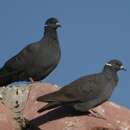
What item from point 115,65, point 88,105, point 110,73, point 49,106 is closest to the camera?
point 49,106

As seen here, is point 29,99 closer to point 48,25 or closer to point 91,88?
point 91,88

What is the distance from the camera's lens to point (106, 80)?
1077cm

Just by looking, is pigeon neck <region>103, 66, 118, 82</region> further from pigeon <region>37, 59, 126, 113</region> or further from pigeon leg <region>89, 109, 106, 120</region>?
pigeon leg <region>89, 109, 106, 120</region>

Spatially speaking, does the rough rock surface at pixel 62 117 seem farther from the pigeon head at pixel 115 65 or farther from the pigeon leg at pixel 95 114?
the pigeon head at pixel 115 65

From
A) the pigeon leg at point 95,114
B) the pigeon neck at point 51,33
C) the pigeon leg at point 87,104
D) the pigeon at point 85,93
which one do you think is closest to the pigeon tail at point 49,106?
the pigeon at point 85,93

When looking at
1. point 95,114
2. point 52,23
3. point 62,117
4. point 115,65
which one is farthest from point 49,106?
point 52,23

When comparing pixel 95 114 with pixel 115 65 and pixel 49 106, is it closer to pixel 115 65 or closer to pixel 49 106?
pixel 49 106

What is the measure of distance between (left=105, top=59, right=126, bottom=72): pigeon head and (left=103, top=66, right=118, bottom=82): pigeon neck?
0.06m

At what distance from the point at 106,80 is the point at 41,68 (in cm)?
234

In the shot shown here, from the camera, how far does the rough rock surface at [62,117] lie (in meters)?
8.35

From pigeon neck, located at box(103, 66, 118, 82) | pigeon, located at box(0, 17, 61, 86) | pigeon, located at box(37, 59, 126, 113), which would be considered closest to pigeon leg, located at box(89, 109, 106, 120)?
pigeon, located at box(37, 59, 126, 113)

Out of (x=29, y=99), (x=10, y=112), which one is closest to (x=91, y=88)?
(x=29, y=99)

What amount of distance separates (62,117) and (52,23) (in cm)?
546

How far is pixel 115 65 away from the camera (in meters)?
11.6
